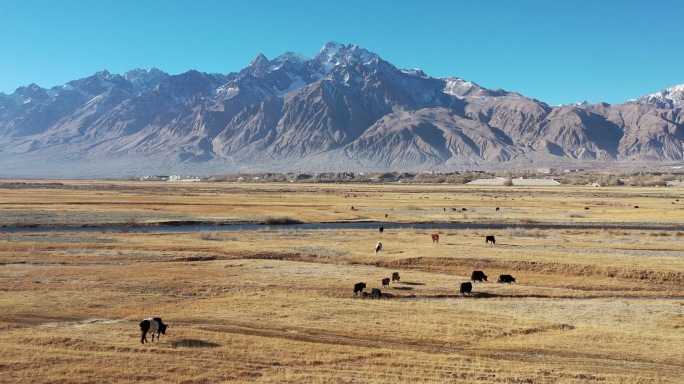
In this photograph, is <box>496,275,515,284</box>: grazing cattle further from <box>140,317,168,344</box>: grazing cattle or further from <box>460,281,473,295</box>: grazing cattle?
<box>140,317,168,344</box>: grazing cattle

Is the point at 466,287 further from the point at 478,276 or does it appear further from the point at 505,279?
the point at 505,279

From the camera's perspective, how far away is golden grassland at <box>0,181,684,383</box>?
1606 cm

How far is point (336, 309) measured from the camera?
23.1m

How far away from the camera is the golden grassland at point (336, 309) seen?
16.1 metres

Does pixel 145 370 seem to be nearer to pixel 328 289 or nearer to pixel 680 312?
pixel 328 289

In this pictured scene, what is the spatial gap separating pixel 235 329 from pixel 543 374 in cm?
979

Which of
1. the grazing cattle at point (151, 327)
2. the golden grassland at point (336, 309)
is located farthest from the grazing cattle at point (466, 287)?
the grazing cattle at point (151, 327)

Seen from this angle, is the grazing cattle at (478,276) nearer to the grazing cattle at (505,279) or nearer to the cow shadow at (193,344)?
the grazing cattle at (505,279)

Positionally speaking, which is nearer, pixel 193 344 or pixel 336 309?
pixel 193 344

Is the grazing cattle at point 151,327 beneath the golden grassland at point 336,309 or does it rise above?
above

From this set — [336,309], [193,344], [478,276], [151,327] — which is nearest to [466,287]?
[478,276]

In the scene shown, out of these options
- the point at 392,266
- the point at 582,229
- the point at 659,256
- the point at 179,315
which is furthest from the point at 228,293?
the point at 582,229

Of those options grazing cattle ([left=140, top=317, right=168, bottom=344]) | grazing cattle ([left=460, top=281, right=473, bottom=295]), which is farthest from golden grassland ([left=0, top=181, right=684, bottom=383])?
grazing cattle ([left=460, top=281, right=473, bottom=295])

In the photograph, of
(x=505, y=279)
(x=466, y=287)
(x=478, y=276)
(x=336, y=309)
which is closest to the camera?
(x=336, y=309)
